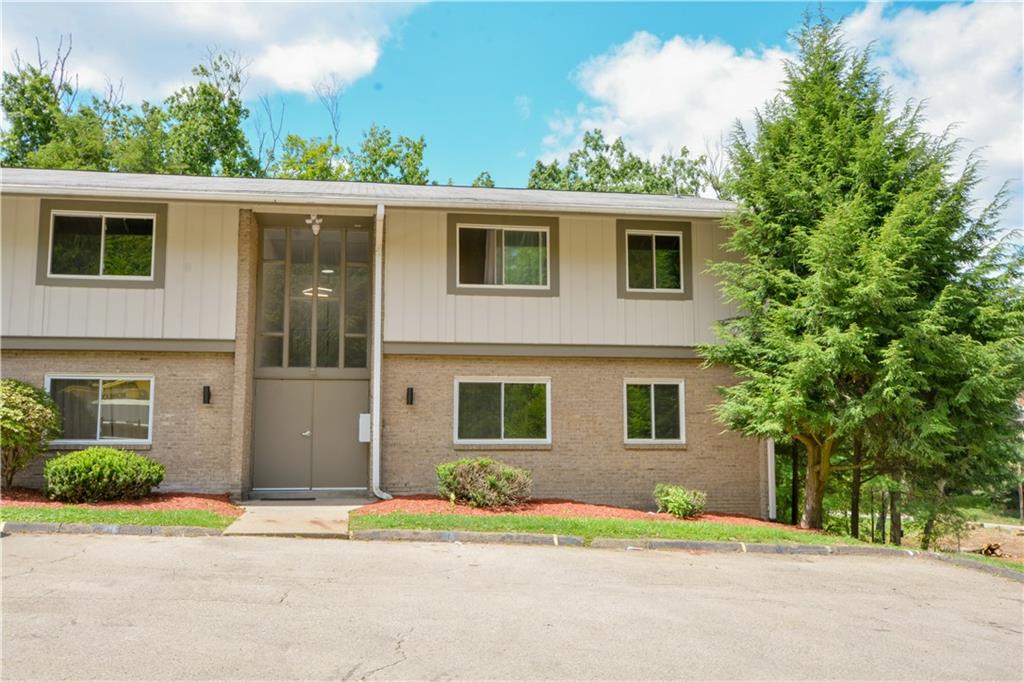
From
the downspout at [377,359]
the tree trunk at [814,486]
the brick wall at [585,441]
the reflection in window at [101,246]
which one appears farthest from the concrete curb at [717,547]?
the reflection in window at [101,246]

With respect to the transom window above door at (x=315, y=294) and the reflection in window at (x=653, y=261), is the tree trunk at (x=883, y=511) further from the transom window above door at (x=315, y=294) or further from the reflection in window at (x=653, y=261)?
the transom window above door at (x=315, y=294)

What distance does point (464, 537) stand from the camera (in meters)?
9.89

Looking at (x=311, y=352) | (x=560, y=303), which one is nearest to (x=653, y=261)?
(x=560, y=303)

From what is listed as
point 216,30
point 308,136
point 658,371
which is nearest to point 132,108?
point 216,30

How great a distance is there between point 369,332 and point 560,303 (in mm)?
3659

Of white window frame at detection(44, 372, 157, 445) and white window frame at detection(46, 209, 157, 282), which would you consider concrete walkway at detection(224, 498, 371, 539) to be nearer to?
white window frame at detection(44, 372, 157, 445)

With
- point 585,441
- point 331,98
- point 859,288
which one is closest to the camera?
point 859,288

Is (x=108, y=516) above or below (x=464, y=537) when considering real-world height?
above

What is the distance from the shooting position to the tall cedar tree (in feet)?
36.8

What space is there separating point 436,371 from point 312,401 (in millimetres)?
2435

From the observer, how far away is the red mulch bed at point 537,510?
11547 mm

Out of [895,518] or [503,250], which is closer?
[503,250]

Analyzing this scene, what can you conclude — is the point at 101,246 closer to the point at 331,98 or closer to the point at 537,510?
the point at 537,510

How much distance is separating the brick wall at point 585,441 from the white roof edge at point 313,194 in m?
2.80
